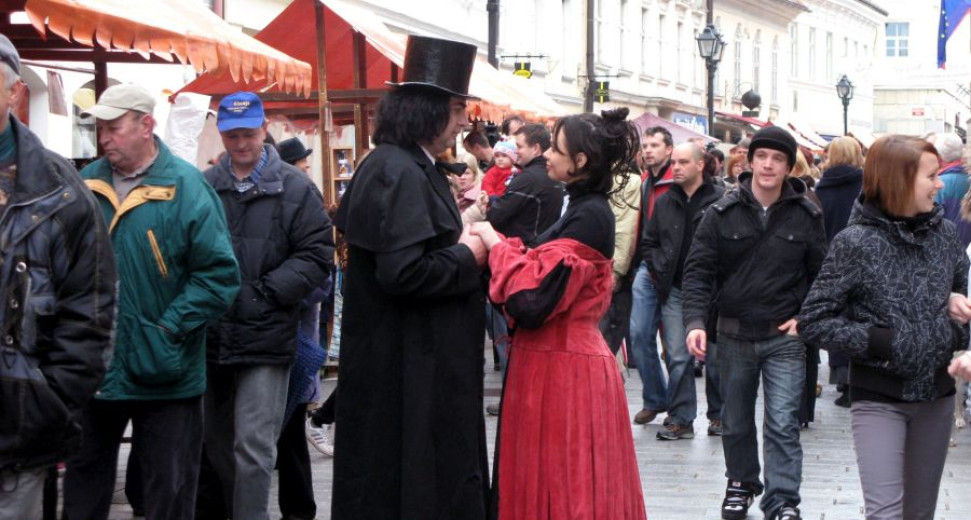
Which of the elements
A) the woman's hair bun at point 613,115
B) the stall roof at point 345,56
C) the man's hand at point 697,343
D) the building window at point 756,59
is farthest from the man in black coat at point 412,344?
the building window at point 756,59

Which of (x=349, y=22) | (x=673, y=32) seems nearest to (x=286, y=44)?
(x=349, y=22)

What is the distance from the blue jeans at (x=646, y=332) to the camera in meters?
10.3

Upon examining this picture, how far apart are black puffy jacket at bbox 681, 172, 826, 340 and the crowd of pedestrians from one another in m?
0.01

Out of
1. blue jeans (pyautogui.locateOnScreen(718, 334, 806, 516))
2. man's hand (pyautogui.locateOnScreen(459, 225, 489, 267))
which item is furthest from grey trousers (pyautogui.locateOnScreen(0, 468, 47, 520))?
blue jeans (pyautogui.locateOnScreen(718, 334, 806, 516))

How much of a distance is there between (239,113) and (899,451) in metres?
2.95

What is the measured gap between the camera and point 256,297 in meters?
6.25

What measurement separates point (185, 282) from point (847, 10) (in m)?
60.9

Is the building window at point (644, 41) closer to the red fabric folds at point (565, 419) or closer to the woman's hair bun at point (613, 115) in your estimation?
the woman's hair bun at point (613, 115)

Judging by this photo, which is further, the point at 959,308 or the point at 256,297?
the point at 256,297

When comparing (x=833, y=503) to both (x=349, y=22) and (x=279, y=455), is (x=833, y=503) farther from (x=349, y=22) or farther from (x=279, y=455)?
(x=349, y=22)

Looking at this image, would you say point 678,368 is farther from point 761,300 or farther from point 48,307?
point 48,307

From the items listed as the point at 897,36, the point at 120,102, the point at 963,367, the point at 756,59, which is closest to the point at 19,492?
the point at 120,102

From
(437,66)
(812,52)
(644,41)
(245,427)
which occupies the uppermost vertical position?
(812,52)

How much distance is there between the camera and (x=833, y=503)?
779cm
